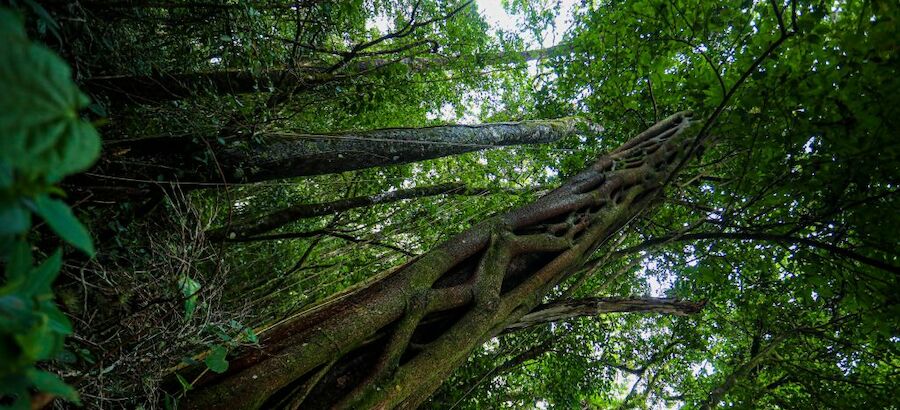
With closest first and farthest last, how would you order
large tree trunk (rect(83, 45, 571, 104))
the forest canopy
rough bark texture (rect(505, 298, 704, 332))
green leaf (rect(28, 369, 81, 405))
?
green leaf (rect(28, 369, 81, 405)) < the forest canopy < large tree trunk (rect(83, 45, 571, 104)) < rough bark texture (rect(505, 298, 704, 332))

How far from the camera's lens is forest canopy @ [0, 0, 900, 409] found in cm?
132

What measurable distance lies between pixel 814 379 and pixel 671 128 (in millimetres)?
2237

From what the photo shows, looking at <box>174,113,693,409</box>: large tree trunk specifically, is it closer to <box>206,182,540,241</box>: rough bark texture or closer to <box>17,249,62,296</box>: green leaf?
<box>206,182,540,241</box>: rough bark texture

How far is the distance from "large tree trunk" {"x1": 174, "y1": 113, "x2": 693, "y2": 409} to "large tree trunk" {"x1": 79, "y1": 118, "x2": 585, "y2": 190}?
0.67 m

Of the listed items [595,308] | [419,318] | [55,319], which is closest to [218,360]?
[419,318]

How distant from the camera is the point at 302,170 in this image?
2.46 meters

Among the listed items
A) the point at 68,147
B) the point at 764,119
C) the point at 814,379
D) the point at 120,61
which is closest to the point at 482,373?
the point at 814,379

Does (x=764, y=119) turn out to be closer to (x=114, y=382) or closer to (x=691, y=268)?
(x=691, y=268)

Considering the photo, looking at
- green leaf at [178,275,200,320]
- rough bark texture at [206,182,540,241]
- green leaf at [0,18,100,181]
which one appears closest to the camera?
green leaf at [0,18,100,181]

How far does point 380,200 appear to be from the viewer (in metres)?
3.54

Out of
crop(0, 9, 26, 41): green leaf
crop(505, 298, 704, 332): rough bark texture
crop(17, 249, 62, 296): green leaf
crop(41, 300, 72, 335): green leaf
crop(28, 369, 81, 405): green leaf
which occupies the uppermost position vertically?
crop(505, 298, 704, 332): rough bark texture

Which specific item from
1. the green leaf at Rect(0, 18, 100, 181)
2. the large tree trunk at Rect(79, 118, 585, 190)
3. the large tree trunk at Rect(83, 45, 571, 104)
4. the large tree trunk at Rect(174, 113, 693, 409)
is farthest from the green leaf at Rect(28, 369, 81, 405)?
the large tree trunk at Rect(83, 45, 571, 104)

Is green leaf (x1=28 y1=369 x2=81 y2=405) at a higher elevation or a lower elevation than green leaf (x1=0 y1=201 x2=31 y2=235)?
lower

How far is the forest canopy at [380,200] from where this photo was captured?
132cm
